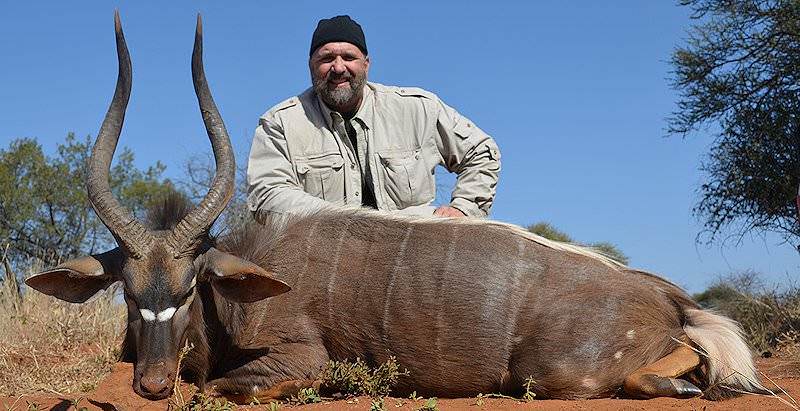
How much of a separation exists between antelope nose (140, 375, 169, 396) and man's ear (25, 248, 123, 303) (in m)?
0.66

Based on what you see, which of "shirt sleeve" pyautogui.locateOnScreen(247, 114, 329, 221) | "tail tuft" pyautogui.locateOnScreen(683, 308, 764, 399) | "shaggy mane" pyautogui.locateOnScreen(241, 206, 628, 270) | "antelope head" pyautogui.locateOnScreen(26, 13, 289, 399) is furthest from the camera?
"shirt sleeve" pyautogui.locateOnScreen(247, 114, 329, 221)

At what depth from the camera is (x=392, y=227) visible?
4891 mm

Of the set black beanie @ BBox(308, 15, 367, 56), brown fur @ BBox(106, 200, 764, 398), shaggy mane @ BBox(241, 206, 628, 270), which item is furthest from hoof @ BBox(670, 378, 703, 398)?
black beanie @ BBox(308, 15, 367, 56)

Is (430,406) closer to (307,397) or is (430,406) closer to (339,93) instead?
(307,397)

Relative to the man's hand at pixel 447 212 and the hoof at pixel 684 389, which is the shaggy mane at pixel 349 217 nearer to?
the hoof at pixel 684 389

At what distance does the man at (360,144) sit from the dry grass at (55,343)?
1360 millimetres

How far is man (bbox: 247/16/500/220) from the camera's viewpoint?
235 inches

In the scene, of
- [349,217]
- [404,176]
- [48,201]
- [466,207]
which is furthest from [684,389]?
[48,201]

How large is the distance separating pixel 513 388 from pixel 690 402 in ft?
2.65

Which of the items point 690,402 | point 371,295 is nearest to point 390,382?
point 371,295

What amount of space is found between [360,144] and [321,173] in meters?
0.34

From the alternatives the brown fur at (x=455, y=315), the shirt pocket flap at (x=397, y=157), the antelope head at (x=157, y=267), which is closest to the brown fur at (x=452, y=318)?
the brown fur at (x=455, y=315)

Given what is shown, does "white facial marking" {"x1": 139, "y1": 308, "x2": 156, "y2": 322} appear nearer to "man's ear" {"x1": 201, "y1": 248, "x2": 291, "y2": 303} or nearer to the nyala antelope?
the nyala antelope

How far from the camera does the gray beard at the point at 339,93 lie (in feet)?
20.1
